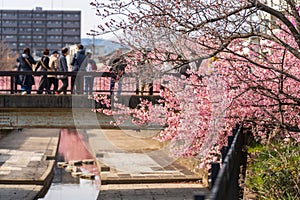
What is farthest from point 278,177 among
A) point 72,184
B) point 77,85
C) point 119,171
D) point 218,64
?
point 72,184

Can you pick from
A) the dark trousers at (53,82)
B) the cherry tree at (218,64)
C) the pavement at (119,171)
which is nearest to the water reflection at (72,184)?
the pavement at (119,171)

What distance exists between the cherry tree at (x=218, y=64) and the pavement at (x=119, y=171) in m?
2.83

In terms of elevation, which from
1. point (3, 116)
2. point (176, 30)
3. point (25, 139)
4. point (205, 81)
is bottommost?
point (25, 139)

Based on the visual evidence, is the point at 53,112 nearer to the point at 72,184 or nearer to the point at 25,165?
the point at 72,184

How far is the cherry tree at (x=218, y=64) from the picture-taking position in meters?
7.99

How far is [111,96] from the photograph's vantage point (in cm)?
1692

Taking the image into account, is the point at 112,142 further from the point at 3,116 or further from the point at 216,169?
the point at 216,169

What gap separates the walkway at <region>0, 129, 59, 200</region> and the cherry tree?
29.2 feet

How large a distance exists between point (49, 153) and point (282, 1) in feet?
85.7

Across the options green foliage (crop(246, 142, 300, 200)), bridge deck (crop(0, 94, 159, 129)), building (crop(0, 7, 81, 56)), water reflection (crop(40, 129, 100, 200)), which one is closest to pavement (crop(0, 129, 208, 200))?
water reflection (crop(40, 129, 100, 200))

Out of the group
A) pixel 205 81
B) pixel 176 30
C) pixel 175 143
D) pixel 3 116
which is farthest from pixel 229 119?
pixel 3 116

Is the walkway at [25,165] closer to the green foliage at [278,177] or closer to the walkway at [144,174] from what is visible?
the walkway at [144,174]

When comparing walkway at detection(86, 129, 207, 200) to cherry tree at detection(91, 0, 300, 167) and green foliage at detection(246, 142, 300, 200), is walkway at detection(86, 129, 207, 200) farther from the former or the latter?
green foliage at detection(246, 142, 300, 200)

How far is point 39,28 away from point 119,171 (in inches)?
5134
